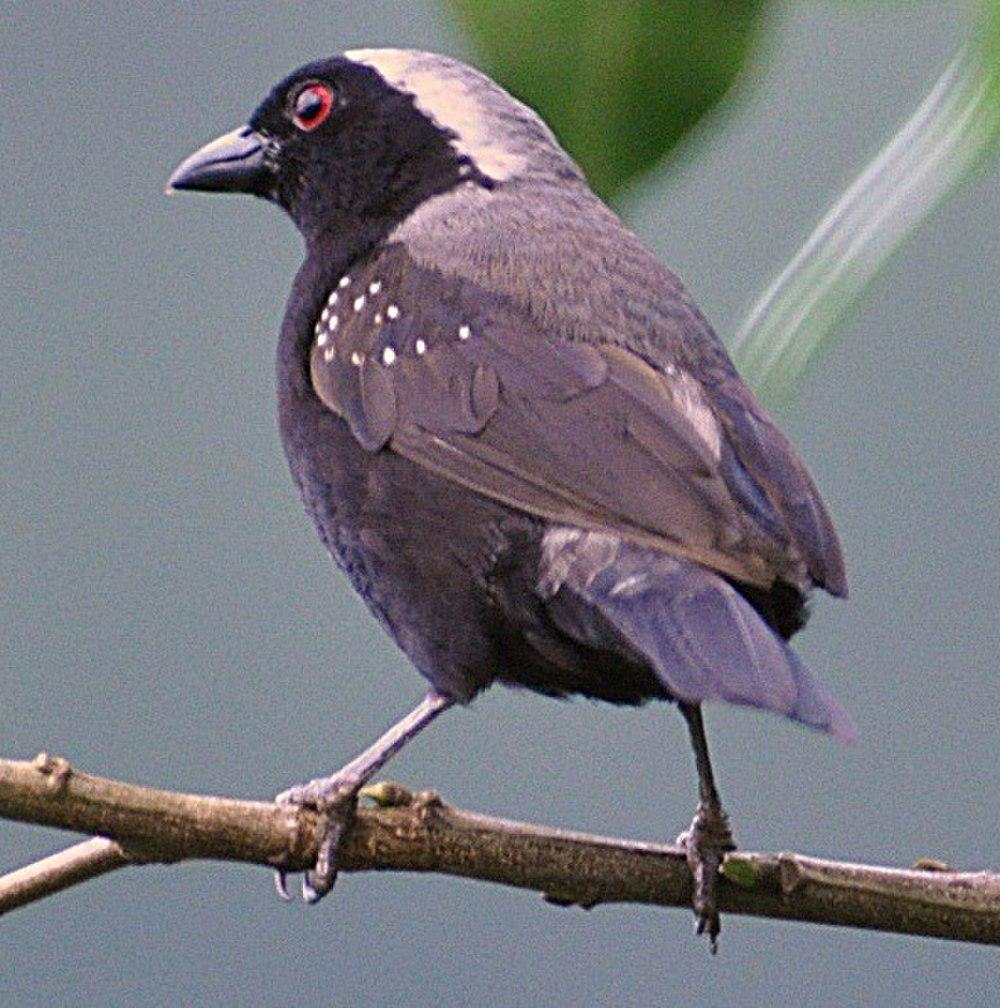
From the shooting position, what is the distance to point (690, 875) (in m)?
2.06

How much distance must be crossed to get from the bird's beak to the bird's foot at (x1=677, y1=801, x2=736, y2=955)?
1.39m

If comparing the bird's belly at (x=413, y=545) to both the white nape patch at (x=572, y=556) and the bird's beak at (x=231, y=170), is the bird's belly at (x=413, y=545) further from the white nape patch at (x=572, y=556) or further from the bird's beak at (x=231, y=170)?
the bird's beak at (x=231, y=170)

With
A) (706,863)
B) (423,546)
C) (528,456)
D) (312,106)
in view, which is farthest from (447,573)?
(312,106)

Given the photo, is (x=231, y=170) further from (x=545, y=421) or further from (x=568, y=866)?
(x=568, y=866)

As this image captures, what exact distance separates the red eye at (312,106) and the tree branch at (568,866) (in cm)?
129

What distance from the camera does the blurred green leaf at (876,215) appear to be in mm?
635

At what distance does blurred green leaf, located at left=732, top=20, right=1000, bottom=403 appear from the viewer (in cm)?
63

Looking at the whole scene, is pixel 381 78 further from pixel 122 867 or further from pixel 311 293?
pixel 122 867

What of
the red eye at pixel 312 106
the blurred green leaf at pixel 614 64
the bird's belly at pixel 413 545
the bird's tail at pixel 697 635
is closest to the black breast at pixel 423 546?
the bird's belly at pixel 413 545

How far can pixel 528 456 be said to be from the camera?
2102 millimetres

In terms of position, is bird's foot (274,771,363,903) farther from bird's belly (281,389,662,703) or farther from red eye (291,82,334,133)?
red eye (291,82,334,133)

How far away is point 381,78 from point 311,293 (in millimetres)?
440

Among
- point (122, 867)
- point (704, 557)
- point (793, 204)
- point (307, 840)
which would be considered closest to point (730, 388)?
point (704, 557)

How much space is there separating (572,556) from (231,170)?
1209mm
